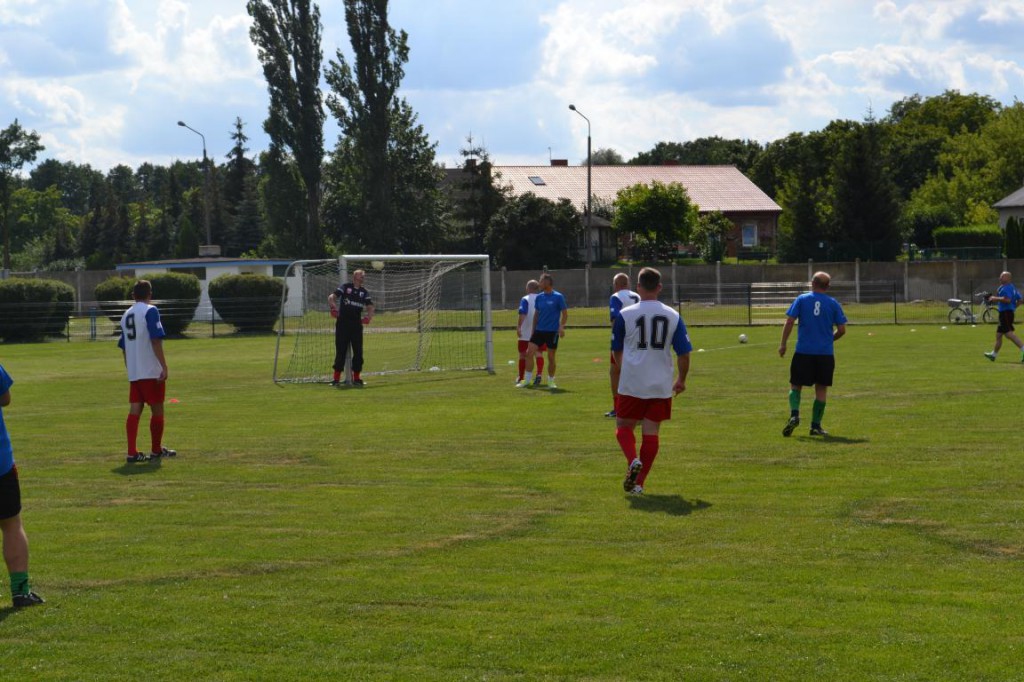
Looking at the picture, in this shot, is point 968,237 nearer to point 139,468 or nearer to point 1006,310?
point 1006,310

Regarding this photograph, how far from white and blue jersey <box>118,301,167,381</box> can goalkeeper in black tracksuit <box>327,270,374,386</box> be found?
8.82 metres

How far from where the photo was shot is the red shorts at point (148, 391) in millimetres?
13422

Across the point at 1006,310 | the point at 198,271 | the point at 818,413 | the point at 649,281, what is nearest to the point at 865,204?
the point at 198,271

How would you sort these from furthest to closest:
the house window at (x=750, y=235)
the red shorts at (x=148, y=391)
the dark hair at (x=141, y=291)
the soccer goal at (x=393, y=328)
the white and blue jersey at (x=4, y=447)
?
1. the house window at (x=750, y=235)
2. the soccer goal at (x=393, y=328)
3. the red shorts at (x=148, y=391)
4. the dark hair at (x=141, y=291)
5. the white and blue jersey at (x=4, y=447)

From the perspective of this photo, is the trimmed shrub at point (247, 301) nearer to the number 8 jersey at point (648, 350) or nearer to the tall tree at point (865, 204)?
the tall tree at point (865, 204)

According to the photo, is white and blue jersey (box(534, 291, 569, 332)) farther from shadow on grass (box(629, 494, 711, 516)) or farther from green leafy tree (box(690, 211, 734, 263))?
green leafy tree (box(690, 211, 734, 263))

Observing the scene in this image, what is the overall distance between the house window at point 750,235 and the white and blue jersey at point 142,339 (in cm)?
7971

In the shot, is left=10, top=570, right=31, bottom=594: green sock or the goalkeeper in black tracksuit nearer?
left=10, top=570, right=31, bottom=594: green sock

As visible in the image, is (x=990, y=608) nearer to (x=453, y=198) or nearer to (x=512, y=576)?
(x=512, y=576)

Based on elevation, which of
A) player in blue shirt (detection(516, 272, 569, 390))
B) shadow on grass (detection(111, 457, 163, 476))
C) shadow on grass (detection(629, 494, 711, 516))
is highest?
player in blue shirt (detection(516, 272, 569, 390))

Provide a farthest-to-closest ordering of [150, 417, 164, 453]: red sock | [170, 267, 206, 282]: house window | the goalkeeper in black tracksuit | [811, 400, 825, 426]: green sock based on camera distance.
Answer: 1. [170, 267, 206, 282]: house window
2. the goalkeeper in black tracksuit
3. [811, 400, 825, 426]: green sock
4. [150, 417, 164, 453]: red sock

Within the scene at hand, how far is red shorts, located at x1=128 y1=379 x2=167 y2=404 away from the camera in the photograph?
13422mm

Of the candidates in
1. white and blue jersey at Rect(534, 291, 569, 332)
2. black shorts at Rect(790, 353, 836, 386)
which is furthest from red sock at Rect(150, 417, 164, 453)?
white and blue jersey at Rect(534, 291, 569, 332)

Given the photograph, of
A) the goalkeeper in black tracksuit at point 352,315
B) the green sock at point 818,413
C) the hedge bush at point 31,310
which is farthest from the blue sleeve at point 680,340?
the hedge bush at point 31,310
